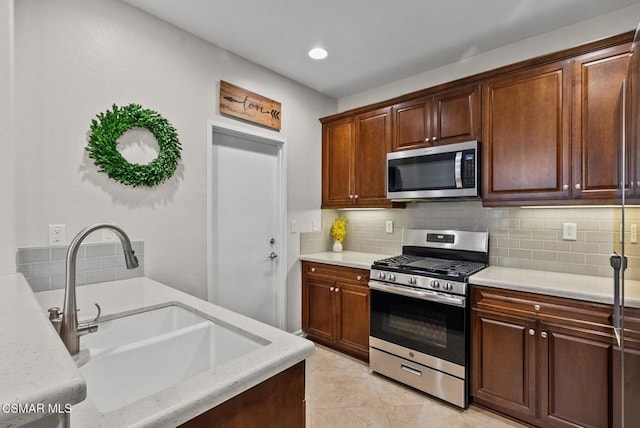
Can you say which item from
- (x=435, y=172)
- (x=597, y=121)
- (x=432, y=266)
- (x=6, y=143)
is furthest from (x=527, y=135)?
(x=6, y=143)

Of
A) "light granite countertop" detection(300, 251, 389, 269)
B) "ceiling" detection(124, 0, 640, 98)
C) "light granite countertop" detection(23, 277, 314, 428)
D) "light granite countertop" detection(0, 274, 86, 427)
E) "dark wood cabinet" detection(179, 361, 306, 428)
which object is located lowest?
"dark wood cabinet" detection(179, 361, 306, 428)

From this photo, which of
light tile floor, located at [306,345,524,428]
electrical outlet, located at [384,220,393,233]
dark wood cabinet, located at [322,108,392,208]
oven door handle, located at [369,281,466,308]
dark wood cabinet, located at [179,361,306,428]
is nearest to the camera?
dark wood cabinet, located at [179,361,306,428]

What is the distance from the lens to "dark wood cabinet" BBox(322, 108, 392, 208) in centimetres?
299

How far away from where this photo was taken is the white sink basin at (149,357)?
1.12 m

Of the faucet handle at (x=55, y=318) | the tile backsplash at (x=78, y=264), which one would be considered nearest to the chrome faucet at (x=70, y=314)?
the faucet handle at (x=55, y=318)

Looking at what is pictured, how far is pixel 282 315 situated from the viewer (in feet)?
10.3

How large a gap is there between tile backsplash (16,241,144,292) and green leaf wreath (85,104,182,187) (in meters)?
0.44

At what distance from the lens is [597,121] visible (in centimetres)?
193

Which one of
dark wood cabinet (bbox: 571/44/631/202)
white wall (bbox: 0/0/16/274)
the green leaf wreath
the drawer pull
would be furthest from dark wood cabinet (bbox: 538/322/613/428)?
white wall (bbox: 0/0/16/274)

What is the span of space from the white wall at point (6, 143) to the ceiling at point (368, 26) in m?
0.82

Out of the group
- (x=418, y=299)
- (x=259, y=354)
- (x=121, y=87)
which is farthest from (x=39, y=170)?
(x=418, y=299)

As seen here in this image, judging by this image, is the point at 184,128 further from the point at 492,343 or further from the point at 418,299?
the point at 492,343

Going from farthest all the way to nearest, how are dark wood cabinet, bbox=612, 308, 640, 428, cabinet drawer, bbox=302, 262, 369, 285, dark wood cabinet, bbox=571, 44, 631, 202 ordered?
cabinet drawer, bbox=302, 262, 369, 285 → dark wood cabinet, bbox=571, 44, 631, 202 → dark wood cabinet, bbox=612, 308, 640, 428

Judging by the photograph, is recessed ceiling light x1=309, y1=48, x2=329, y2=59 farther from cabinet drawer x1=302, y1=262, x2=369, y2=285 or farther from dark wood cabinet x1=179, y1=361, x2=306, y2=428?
dark wood cabinet x1=179, y1=361, x2=306, y2=428
